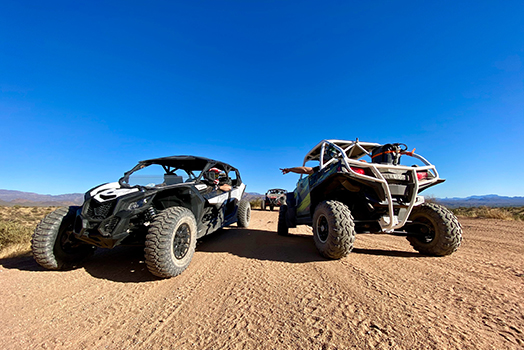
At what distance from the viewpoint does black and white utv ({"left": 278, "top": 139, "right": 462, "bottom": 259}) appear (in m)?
3.15

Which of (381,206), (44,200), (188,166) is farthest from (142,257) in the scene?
(44,200)

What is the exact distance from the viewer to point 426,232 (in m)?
3.68

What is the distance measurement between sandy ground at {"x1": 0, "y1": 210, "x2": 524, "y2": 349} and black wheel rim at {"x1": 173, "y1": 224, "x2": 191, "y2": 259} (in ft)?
0.96

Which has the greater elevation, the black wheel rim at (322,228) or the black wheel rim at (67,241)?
the black wheel rim at (322,228)

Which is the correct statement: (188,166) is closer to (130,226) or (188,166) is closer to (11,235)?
(130,226)

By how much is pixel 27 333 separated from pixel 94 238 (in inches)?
46.0

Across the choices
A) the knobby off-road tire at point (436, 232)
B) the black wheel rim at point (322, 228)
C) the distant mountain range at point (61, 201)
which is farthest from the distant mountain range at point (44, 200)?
the knobby off-road tire at point (436, 232)

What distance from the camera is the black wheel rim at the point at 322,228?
3510 mm

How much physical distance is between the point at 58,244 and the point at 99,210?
88cm

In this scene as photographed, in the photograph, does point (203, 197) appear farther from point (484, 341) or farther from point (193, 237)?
point (484, 341)

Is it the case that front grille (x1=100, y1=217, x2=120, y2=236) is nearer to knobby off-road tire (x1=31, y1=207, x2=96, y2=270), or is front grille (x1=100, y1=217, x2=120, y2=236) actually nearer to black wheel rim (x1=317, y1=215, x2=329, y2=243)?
knobby off-road tire (x1=31, y1=207, x2=96, y2=270)

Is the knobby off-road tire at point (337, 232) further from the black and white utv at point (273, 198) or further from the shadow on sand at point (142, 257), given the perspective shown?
the black and white utv at point (273, 198)

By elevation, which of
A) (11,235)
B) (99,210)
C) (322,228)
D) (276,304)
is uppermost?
(99,210)

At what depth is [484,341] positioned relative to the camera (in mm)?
1447
